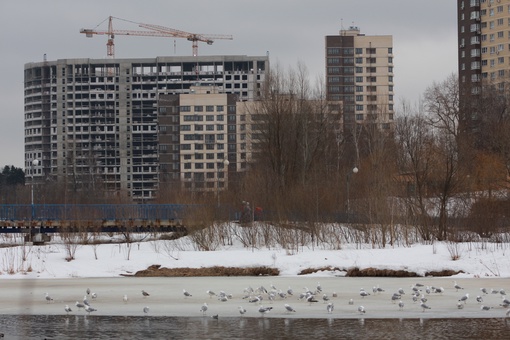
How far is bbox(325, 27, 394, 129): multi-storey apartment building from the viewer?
596ft

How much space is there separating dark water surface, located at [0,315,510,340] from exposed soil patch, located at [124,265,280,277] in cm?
1385

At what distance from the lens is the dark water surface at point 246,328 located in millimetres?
20734

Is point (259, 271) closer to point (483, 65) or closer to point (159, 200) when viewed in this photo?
point (159, 200)

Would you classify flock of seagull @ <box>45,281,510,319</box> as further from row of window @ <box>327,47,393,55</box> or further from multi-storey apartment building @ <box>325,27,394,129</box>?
row of window @ <box>327,47,393,55</box>

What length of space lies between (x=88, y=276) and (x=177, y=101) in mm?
139557

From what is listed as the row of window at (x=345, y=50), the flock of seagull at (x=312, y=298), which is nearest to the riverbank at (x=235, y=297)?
the flock of seagull at (x=312, y=298)

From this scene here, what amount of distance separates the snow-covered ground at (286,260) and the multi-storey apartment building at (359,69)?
140m

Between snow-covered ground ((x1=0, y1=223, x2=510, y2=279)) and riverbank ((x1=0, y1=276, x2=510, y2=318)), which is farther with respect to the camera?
snow-covered ground ((x1=0, y1=223, x2=510, y2=279))

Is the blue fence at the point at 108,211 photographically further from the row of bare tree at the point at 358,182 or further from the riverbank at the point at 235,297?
the riverbank at the point at 235,297

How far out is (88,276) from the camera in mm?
38156

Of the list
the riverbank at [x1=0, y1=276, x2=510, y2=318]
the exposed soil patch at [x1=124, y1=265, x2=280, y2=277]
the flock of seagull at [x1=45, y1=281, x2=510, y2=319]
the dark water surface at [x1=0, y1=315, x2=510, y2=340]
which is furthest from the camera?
the exposed soil patch at [x1=124, y1=265, x2=280, y2=277]

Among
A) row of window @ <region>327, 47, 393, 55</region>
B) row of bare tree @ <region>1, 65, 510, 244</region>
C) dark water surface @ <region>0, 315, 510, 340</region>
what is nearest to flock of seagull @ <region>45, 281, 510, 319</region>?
dark water surface @ <region>0, 315, 510, 340</region>

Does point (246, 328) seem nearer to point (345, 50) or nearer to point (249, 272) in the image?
point (249, 272)

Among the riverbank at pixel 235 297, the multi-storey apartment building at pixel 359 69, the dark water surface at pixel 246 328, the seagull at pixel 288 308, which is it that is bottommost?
the riverbank at pixel 235 297
